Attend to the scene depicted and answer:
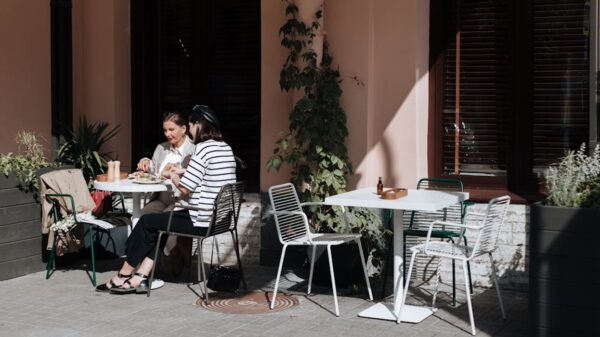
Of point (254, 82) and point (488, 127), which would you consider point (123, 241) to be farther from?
point (488, 127)


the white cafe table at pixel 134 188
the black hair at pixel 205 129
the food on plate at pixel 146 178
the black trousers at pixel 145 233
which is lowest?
the black trousers at pixel 145 233

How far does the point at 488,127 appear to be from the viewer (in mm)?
8305

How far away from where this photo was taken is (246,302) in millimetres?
7324

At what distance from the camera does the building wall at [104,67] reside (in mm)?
9836

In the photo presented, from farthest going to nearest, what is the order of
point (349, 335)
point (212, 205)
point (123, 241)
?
point (123, 241) → point (212, 205) → point (349, 335)

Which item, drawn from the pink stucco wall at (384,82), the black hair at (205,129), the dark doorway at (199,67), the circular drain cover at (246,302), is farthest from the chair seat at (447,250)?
the dark doorway at (199,67)

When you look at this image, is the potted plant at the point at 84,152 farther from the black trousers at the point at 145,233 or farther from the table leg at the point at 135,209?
the black trousers at the point at 145,233

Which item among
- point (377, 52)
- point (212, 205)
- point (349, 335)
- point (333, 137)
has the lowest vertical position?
point (349, 335)

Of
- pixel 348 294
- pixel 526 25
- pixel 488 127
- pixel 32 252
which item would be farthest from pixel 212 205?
pixel 526 25

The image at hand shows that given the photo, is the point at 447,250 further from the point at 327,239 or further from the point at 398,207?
the point at 327,239

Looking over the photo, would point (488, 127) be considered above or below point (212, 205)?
above

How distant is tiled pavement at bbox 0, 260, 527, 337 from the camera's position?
21.1 ft

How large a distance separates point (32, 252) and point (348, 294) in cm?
294

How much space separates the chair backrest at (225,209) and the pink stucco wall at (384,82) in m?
1.33
